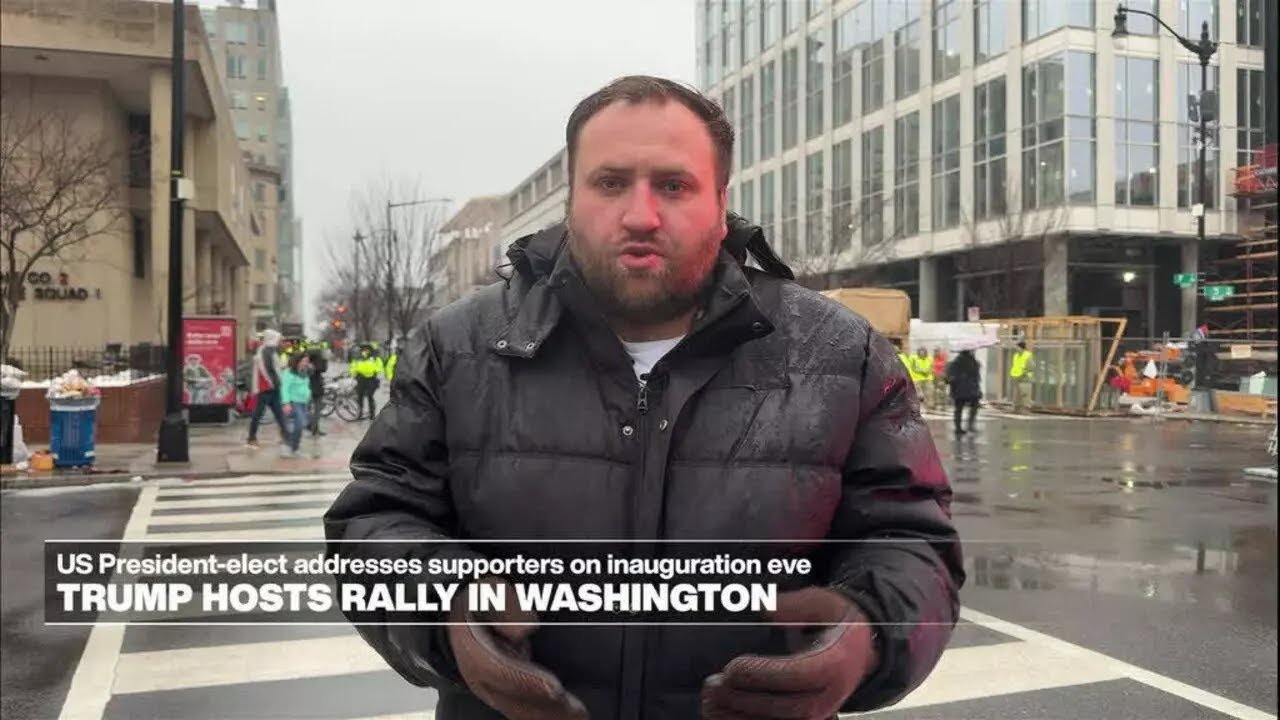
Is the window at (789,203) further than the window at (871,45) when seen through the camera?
Yes

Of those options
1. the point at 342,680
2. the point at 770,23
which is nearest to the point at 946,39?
the point at 770,23

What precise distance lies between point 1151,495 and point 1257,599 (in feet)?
17.1

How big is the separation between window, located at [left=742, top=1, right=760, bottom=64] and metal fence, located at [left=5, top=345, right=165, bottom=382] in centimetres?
3769

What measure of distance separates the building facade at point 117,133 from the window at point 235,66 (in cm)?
5749

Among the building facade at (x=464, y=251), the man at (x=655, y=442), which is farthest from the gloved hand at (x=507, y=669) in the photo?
the building facade at (x=464, y=251)

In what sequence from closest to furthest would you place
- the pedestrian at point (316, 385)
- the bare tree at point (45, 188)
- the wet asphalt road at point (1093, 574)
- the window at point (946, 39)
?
the wet asphalt road at point (1093, 574), the bare tree at point (45, 188), the pedestrian at point (316, 385), the window at point (946, 39)

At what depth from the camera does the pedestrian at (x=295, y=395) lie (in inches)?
582

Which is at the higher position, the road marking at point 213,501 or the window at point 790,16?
the window at point 790,16

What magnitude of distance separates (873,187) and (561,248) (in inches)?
1752

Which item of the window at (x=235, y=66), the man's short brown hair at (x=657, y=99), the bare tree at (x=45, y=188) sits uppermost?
the window at (x=235, y=66)

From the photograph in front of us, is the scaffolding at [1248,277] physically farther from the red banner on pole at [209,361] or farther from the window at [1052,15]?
the red banner on pole at [209,361]

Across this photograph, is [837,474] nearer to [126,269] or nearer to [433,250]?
[126,269]

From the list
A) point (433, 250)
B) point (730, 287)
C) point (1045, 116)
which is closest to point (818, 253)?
point (1045, 116)

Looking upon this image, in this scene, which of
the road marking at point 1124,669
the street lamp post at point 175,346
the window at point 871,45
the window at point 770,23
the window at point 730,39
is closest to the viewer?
the road marking at point 1124,669
